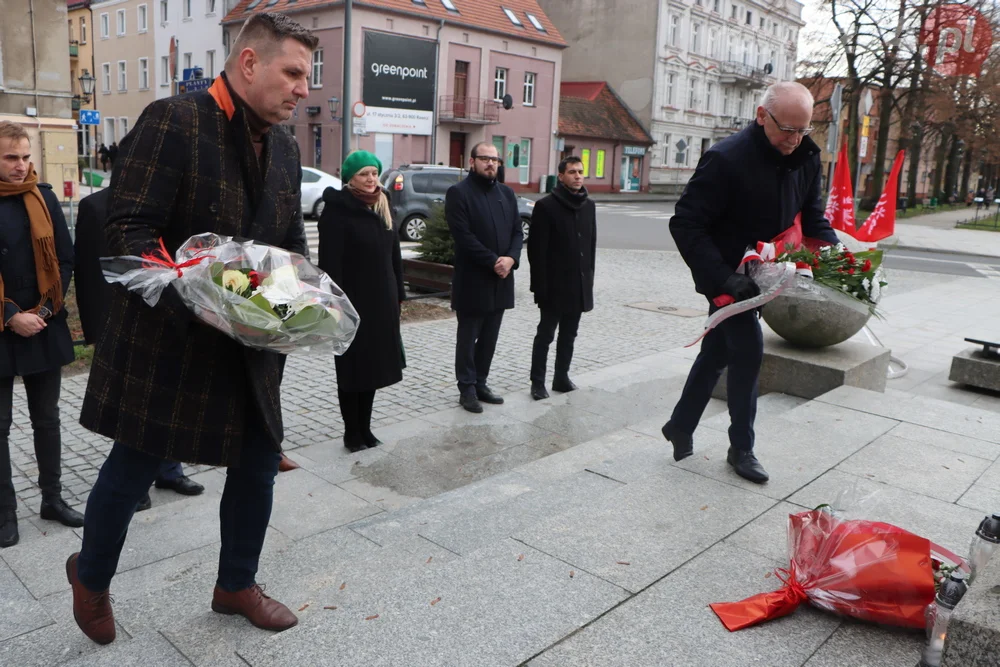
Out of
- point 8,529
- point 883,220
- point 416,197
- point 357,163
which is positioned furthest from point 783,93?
point 416,197

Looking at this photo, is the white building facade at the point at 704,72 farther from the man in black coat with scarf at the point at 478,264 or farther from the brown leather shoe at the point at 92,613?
the brown leather shoe at the point at 92,613

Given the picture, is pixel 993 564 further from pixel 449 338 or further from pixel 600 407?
pixel 449 338

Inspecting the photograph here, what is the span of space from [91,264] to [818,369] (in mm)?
4951

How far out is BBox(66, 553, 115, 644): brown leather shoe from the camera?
279cm

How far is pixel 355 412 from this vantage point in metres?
→ 5.50

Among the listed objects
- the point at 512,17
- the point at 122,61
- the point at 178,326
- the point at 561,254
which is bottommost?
the point at 561,254

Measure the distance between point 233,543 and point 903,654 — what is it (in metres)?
2.14

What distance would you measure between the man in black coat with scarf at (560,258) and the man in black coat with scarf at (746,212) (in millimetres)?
2448

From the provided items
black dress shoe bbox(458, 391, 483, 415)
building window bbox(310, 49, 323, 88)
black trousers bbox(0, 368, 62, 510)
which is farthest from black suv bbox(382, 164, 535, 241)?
building window bbox(310, 49, 323, 88)

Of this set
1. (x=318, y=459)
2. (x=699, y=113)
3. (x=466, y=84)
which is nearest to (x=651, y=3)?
(x=699, y=113)

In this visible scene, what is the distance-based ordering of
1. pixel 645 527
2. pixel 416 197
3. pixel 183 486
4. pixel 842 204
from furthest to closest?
pixel 416 197
pixel 842 204
pixel 183 486
pixel 645 527

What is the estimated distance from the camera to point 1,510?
3979 millimetres

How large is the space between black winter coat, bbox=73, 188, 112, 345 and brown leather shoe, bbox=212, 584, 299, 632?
6.36 feet

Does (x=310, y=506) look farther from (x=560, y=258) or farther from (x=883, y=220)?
(x=883, y=220)
